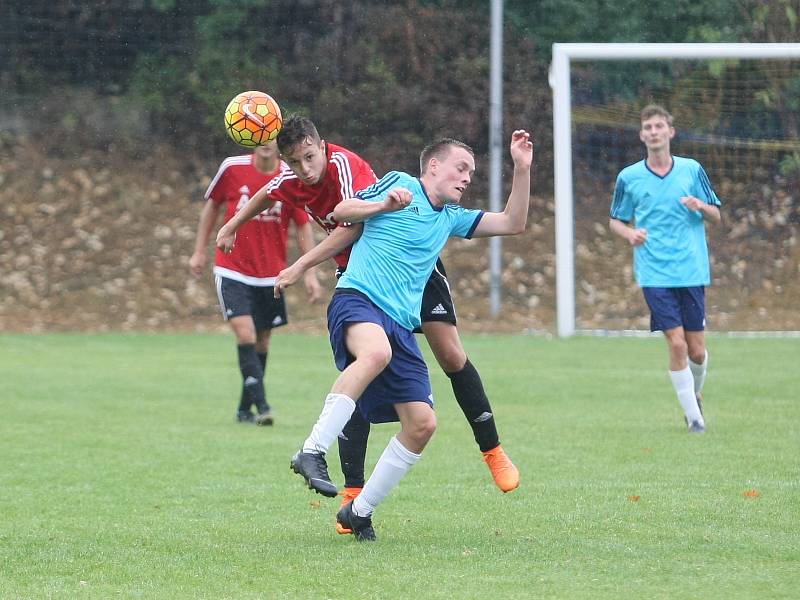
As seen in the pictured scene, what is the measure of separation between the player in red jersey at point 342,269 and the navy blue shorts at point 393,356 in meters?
0.39

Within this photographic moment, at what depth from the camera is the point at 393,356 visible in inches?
206

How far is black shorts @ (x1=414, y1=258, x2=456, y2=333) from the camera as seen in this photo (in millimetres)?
5832

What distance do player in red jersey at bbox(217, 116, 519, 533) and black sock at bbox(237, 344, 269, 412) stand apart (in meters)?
3.25

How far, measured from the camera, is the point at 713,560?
4773 millimetres

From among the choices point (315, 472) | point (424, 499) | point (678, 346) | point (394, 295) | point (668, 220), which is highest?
point (668, 220)

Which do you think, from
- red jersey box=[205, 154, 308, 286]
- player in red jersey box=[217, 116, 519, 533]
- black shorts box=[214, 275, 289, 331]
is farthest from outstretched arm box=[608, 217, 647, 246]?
player in red jersey box=[217, 116, 519, 533]

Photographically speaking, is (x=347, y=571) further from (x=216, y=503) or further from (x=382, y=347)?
(x=216, y=503)

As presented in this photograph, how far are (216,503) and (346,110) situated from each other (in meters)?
14.8

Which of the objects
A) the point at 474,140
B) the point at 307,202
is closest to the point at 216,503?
the point at 307,202

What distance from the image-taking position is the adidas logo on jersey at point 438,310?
5840mm

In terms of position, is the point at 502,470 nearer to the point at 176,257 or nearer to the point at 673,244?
the point at 673,244

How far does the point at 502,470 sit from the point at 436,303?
813 mm

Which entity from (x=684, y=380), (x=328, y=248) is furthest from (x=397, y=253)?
(x=684, y=380)

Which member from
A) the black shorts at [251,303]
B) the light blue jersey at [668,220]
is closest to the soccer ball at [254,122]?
the black shorts at [251,303]
